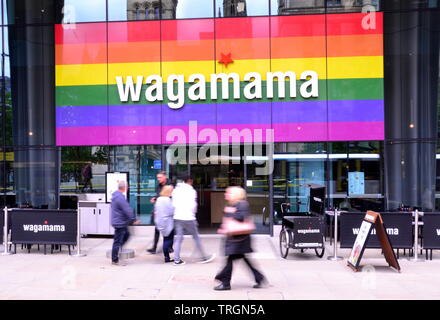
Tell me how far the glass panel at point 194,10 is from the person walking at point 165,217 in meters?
6.88

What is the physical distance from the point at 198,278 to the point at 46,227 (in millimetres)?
4250

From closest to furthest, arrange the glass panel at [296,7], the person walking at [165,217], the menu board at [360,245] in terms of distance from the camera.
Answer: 1. the menu board at [360,245]
2. the person walking at [165,217]
3. the glass panel at [296,7]

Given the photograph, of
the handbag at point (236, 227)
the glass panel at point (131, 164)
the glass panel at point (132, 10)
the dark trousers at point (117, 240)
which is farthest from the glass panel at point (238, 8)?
the handbag at point (236, 227)

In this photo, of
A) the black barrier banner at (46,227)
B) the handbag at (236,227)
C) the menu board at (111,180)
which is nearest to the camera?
the handbag at (236,227)

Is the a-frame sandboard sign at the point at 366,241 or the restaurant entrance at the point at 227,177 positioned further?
the restaurant entrance at the point at 227,177

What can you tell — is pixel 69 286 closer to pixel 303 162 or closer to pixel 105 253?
pixel 105 253

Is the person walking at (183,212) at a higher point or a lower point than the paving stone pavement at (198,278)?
higher

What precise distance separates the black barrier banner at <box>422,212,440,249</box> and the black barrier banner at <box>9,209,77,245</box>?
7.90 m

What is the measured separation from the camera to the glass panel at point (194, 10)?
528 inches

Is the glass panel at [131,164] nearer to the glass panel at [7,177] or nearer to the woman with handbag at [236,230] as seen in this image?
the glass panel at [7,177]

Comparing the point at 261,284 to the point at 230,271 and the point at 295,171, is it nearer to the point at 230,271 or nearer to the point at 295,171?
the point at 230,271

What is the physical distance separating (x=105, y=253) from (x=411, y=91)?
10.4m

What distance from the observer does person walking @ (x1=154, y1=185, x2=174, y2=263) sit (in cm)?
878

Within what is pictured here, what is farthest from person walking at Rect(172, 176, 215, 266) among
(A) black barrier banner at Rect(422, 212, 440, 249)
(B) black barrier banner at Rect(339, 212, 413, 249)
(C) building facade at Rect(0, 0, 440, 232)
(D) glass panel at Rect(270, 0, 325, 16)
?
(D) glass panel at Rect(270, 0, 325, 16)
